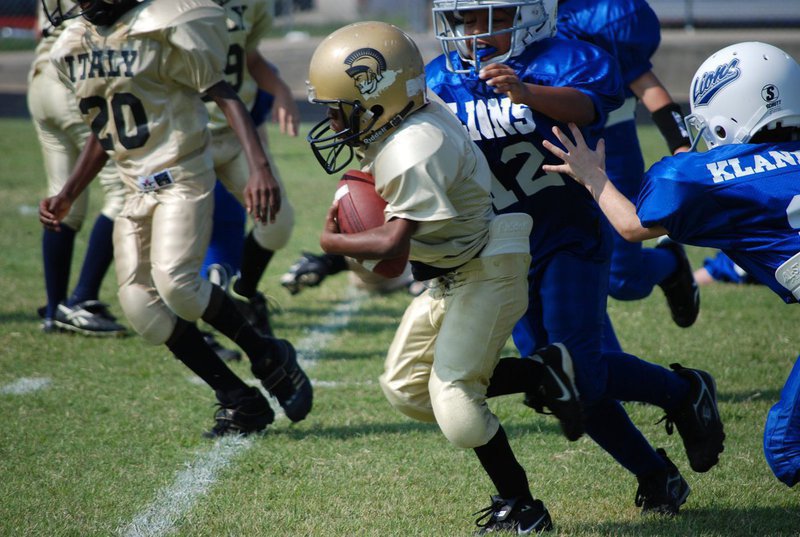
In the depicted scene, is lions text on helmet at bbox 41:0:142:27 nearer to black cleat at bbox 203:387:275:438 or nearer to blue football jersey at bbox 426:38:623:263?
blue football jersey at bbox 426:38:623:263

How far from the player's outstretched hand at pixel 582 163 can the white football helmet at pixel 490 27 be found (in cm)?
37

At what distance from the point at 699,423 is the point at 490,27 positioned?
1.36m

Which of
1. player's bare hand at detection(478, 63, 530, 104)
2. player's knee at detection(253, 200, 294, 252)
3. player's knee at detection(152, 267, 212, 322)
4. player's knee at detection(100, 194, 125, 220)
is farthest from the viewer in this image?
player's knee at detection(100, 194, 125, 220)

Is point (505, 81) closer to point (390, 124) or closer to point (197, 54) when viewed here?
point (390, 124)

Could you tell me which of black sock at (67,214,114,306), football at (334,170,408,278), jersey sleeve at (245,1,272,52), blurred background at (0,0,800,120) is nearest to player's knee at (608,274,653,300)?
football at (334,170,408,278)

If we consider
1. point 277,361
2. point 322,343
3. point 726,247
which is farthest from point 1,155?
point 726,247

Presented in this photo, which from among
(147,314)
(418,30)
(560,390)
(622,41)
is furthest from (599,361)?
(418,30)

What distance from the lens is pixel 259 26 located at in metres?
5.09

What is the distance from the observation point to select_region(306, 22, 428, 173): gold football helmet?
266cm

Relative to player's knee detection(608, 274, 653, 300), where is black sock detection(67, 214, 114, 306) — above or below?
below

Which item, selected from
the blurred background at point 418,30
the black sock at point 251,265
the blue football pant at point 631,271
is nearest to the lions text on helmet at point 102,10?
the black sock at point 251,265

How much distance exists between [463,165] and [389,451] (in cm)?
130

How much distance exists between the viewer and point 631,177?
13.3 ft

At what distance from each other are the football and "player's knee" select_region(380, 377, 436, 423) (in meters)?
0.35
